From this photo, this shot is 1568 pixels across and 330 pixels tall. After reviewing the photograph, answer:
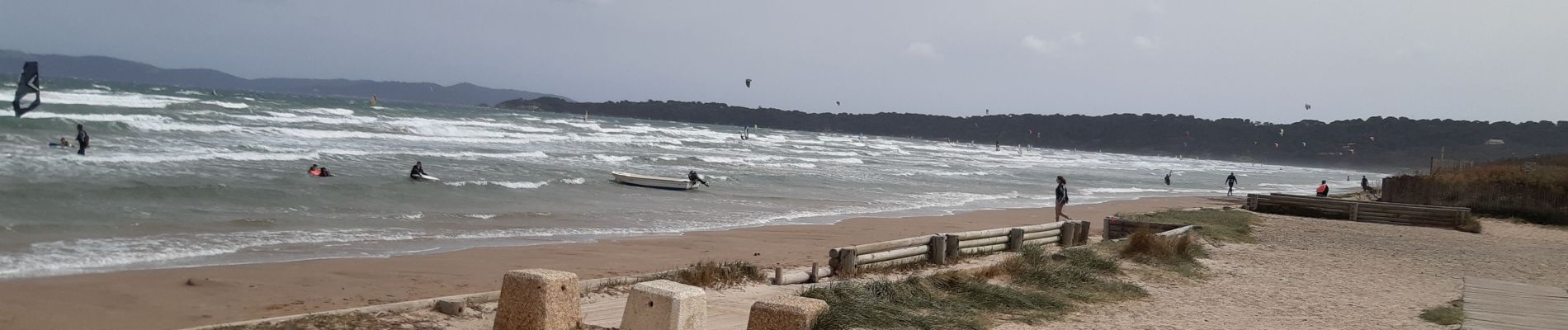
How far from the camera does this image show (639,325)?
18.9 feet

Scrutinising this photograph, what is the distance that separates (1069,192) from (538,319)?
106 feet

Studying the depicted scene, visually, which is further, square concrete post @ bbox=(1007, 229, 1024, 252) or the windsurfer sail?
square concrete post @ bbox=(1007, 229, 1024, 252)

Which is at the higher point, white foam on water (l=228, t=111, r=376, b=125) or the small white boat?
white foam on water (l=228, t=111, r=376, b=125)

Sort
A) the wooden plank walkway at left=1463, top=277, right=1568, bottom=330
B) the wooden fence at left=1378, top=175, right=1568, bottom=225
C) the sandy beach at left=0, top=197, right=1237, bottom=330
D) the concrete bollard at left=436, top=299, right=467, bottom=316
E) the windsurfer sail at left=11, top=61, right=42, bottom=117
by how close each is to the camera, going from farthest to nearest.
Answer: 1. the wooden fence at left=1378, top=175, right=1568, bottom=225
2. the sandy beach at left=0, top=197, right=1237, bottom=330
3. the wooden plank walkway at left=1463, top=277, right=1568, bottom=330
4. the concrete bollard at left=436, top=299, right=467, bottom=316
5. the windsurfer sail at left=11, top=61, right=42, bottom=117

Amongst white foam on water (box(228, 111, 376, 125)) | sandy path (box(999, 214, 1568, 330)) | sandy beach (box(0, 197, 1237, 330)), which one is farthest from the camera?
white foam on water (box(228, 111, 376, 125))

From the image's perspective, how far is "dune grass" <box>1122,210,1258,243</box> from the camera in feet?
49.0

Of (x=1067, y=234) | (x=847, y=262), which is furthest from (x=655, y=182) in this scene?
(x=847, y=262)

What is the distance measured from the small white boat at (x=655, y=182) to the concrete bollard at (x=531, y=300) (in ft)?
66.4

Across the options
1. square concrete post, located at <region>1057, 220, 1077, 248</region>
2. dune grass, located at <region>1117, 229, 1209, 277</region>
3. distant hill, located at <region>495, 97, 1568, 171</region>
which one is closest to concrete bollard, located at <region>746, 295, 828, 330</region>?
dune grass, located at <region>1117, 229, 1209, 277</region>

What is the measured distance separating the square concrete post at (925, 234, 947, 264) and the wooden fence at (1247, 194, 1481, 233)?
12839 mm

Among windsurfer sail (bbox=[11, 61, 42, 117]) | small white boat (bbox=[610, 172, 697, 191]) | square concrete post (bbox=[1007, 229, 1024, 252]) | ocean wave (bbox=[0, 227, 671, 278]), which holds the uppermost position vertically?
windsurfer sail (bbox=[11, 61, 42, 117])

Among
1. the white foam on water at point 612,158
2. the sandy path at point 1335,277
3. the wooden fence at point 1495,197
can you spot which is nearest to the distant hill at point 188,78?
the sandy path at point 1335,277

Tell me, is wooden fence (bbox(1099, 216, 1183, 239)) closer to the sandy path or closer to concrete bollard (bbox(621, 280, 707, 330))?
the sandy path

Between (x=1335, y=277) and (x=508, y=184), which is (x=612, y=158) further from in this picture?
(x=1335, y=277)
